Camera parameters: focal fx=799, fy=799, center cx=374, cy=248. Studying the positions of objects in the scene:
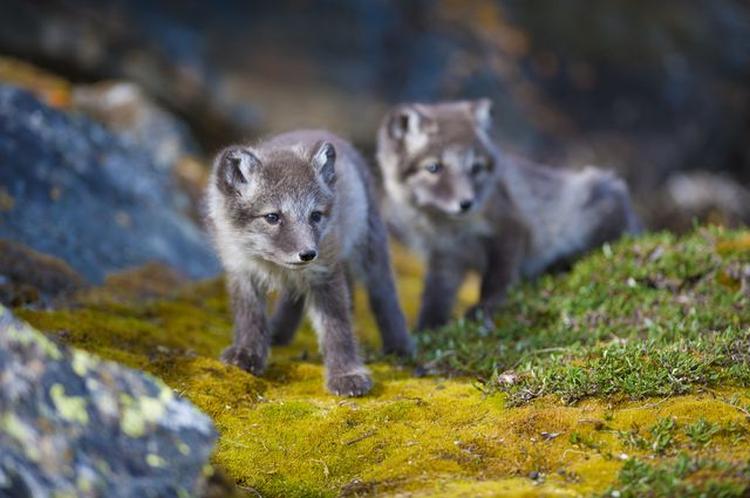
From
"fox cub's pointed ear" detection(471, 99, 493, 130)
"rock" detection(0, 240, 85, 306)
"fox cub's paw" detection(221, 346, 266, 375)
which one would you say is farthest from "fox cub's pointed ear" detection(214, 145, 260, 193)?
"fox cub's pointed ear" detection(471, 99, 493, 130)

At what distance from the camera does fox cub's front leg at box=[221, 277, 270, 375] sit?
6242 millimetres

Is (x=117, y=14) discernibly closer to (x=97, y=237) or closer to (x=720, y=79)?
(x=97, y=237)

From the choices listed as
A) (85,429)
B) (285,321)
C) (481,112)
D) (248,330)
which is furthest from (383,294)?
(85,429)

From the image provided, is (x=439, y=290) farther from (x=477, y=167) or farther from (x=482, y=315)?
(x=477, y=167)

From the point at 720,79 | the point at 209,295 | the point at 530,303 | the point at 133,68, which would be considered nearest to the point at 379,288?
the point at 530,303

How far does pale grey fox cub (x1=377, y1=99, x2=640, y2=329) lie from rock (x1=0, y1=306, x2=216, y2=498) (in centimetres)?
511

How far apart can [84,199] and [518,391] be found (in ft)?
17.4

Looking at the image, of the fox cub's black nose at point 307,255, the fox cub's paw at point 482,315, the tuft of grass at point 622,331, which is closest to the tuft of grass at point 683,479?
the tuft of grass at point 622,331

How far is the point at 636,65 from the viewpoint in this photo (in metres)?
15.9

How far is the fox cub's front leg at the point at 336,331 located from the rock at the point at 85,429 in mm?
2458

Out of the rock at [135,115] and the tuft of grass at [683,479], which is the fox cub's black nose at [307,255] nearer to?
the tuft of grass at [683,479]

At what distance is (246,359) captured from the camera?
20.4 feet

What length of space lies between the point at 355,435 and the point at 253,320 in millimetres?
1781

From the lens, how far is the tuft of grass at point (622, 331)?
199 inches
